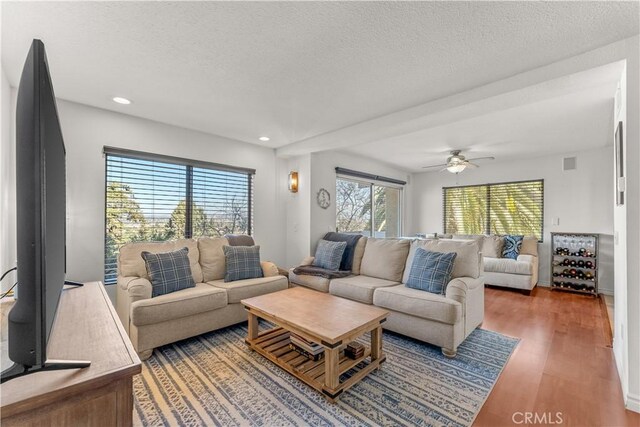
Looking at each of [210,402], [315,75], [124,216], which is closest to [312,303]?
[210,402]

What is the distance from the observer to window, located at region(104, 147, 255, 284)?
314 centimetres

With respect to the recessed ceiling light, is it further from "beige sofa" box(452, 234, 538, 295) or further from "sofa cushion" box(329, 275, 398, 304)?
"beige sofa" box(452, 234, 538, 295)

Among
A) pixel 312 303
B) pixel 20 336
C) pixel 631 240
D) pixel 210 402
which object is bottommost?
pixel 210 402

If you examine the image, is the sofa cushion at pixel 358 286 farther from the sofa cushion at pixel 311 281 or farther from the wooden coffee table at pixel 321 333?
the wooden coffee table at pixel 321 333

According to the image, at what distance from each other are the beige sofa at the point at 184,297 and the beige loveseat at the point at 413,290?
3.14ft

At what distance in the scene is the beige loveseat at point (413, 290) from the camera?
8.02ft

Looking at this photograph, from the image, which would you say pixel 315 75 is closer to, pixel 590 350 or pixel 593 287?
pixel 590 350

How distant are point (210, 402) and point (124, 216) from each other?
2.37m

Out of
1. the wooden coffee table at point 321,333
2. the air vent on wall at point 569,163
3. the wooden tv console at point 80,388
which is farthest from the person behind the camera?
the air vent on wall at point 569,163

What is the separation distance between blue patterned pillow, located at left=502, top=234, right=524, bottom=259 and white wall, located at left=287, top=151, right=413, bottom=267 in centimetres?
313

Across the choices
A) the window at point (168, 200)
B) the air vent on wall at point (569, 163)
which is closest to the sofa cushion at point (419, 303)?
the window at point (168, 200)

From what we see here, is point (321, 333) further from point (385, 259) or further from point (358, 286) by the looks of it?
point (385, 259)

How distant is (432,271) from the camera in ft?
9.20

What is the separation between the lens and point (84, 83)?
7.97 ft
